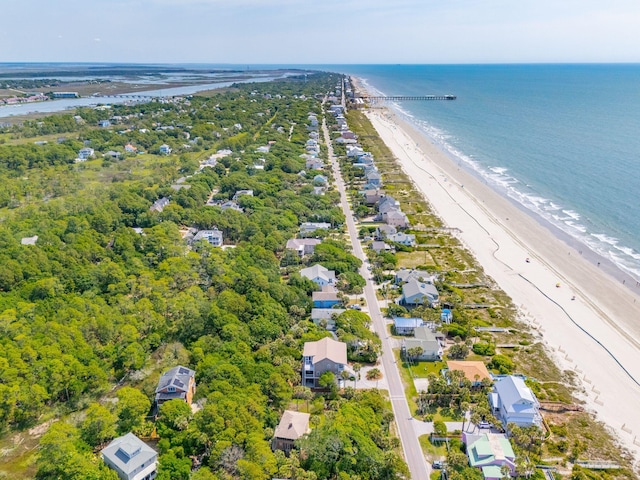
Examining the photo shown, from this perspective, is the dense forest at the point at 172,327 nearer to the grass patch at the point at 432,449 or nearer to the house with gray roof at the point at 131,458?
the house with gray roof at the point at 131,458

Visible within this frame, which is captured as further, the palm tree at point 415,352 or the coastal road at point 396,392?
the palm tree at point 415,352

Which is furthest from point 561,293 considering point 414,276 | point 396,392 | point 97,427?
point 97,427

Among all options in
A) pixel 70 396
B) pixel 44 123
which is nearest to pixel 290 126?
pixel 44 123

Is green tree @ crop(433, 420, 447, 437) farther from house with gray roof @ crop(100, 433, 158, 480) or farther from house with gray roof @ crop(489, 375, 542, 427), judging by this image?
house with gray roof @ crop(100, 433, 158, 480)

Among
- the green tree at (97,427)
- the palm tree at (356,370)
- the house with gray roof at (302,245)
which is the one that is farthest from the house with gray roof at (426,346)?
the green tree at (97,427)

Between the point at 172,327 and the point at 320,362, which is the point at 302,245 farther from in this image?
the point at 320,362

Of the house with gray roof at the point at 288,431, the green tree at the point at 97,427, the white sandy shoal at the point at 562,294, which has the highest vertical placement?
the green tree at the point at 97,427
